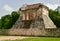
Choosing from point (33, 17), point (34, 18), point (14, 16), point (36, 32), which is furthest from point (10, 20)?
point (36, 32)

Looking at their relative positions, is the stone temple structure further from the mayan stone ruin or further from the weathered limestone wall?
the weathered limestone wall

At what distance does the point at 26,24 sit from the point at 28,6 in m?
4.72

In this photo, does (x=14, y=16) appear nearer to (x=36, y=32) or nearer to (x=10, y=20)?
(x=10, y=20)

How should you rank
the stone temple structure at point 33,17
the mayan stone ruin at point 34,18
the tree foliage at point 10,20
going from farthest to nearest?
the tree foliage at point 10,20
the stone temple structure at point 33,17
the mayan stone ruin at point 34,18

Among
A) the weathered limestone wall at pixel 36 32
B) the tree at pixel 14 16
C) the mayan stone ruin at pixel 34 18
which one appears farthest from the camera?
the tree at pixel 14 16

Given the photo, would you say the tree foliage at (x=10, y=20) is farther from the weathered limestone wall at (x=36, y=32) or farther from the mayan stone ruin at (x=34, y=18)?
the weathered limestone wall at (x=36, y=32)

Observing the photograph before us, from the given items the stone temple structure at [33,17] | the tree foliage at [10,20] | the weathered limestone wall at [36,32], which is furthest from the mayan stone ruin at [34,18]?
the tree foliage at [10,20]

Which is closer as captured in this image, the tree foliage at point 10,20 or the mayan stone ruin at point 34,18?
the mayan stone ruin at point 34,18

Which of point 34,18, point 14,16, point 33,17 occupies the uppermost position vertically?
point 33,17

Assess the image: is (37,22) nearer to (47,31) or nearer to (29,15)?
(29,15)

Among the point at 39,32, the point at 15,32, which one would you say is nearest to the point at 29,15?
the point at 15,32

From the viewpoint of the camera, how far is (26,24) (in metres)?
39.8

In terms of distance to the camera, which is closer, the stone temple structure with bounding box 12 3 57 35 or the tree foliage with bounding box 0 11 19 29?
the stone temple structure with bounding box 12 3 57 35

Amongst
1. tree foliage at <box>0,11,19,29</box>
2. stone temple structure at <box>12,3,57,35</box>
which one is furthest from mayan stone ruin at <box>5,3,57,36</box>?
tree foliage at <box>0,11,19,29</box>
